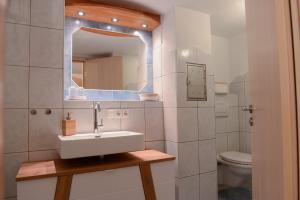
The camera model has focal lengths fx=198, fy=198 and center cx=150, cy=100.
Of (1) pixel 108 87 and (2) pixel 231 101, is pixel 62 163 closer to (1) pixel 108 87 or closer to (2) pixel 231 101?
(1) pixel 108 87

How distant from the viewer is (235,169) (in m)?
2.30

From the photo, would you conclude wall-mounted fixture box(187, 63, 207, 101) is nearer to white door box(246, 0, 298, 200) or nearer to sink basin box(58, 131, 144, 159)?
sink basin box(58, 131, 144, 159)

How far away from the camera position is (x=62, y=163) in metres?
1.51

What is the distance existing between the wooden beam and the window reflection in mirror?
953mm

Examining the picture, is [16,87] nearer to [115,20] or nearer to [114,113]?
[114,113]

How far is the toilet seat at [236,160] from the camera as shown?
221 centimetres

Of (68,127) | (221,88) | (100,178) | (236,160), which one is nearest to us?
(100,178)

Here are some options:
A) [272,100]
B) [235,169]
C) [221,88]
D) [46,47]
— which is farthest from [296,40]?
[221,88]

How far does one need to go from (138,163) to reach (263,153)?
0.88 m

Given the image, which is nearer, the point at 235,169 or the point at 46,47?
the point at 46,47

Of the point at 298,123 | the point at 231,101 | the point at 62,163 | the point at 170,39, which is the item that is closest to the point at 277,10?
the point at 298,123

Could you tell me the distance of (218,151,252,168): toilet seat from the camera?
221 cm

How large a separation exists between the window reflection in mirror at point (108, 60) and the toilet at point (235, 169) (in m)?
1.37

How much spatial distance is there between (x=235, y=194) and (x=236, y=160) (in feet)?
1.96
